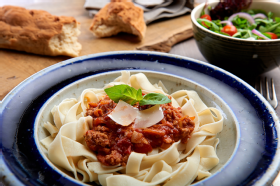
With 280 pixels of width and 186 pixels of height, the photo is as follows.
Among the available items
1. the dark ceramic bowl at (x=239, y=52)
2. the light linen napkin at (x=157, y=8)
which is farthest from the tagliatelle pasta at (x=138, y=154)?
the light linen napkin at (x=157, y=8)

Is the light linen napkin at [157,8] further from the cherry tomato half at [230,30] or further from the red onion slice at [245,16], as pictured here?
the cherry tomato half at [230,30]

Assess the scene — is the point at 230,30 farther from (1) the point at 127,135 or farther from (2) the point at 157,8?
(1) the point at 127,135

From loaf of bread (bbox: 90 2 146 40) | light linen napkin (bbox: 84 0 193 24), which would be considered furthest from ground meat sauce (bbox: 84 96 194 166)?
light linen napkin (bbox: 84 0 193 24)

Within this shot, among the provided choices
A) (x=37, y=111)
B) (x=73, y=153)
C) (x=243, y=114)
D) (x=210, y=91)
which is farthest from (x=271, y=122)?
(x=37, y=111)

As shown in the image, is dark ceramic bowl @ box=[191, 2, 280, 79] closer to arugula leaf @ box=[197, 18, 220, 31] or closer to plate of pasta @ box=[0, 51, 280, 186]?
arugula leaf @ box=[197, 18, 220, 31]

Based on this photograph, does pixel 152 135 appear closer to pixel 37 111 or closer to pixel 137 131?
pixel 137 131

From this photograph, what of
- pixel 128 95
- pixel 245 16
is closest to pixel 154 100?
pixel 128 95
